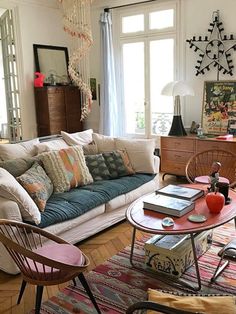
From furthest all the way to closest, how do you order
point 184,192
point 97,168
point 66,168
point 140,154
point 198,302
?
point 140,154 → point 97,168 → point 66,168 → point 184,192 → point 198,302

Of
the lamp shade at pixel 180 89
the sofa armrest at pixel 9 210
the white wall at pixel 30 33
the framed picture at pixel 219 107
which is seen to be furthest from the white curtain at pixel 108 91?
the sofa armrest at pixel 9 210

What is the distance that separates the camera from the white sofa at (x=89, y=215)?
259 centimetres

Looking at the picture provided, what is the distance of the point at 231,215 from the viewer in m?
2.51

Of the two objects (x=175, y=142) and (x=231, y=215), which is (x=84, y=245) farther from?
(x=175, y=142)

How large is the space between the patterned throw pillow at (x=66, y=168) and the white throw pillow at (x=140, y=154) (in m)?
0.61

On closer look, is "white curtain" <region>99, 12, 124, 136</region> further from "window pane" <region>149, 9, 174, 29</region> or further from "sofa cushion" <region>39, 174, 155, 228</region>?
"sofa cushion" <region>39, 174, 155, 228</region>

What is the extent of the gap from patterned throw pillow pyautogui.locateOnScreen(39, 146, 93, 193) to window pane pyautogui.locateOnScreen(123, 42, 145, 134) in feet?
8.36

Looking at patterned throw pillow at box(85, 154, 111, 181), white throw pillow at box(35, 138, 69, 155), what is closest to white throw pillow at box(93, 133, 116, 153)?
patterned throw pillow at box(85, 154, 111, 181)

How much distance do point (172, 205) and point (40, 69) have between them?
4192 millimetres

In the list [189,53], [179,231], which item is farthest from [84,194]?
[189,53]

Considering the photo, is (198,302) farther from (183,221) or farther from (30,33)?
(30,33)

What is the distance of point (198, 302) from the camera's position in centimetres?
153

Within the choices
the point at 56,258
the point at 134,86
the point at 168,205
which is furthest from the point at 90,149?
the point at 134,86

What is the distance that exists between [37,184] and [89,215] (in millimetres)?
557
